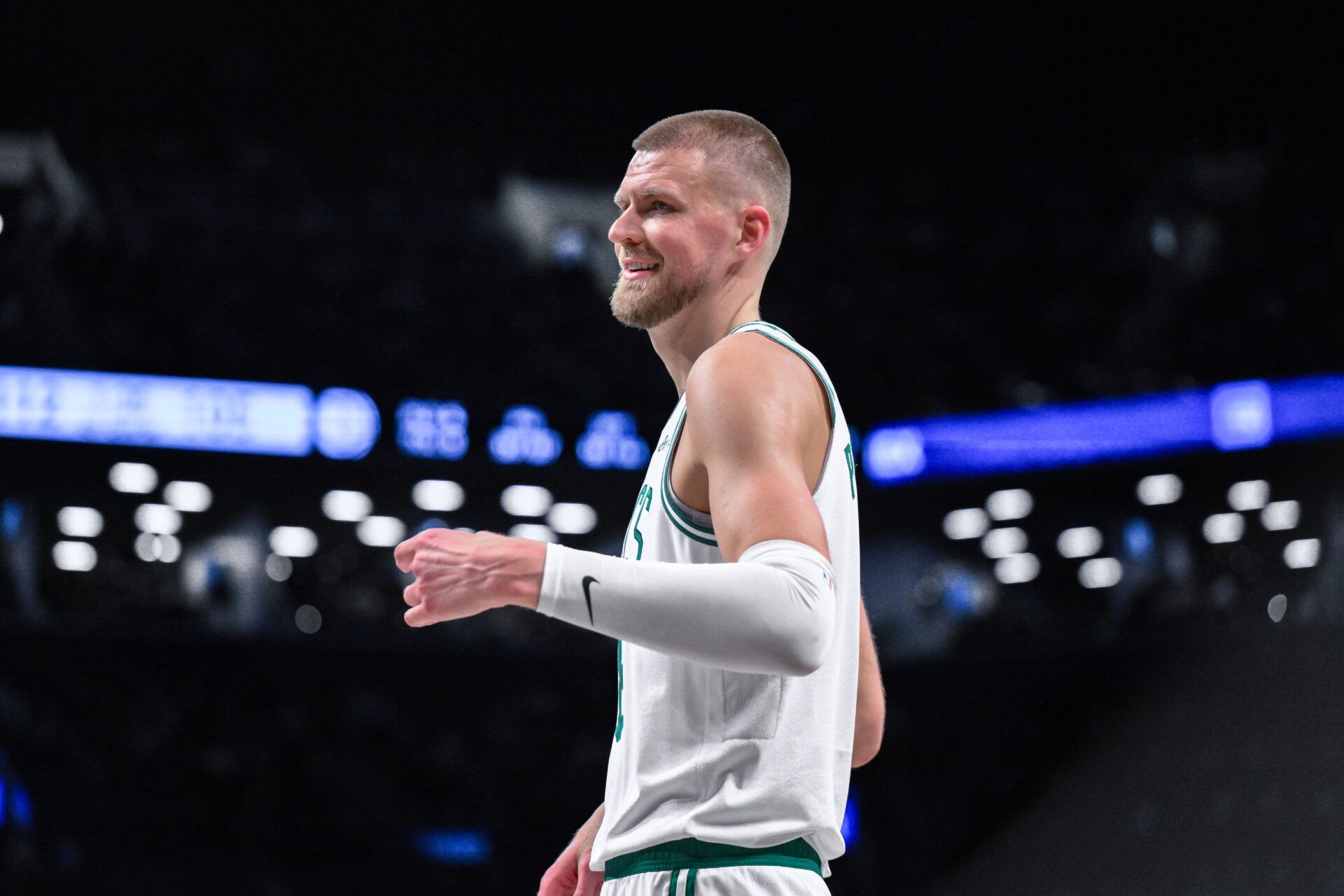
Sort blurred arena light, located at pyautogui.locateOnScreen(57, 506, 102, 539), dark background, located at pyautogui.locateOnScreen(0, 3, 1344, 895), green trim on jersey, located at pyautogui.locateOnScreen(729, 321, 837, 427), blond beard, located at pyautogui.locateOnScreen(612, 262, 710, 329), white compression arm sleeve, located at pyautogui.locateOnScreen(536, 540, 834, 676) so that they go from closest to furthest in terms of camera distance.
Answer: white compression arm sleeve, located at pyautogui.locateOnScreen(536, 540, 834, 676) → green trim on jersey, located at pyautogui.locateOnScreen(729, 321, 837, 427) → blond beard, located at pyautogui.locateOnScreen(612, 262, 710, 329) → dark background, located at pyautogui.locateOnScreen(0, 3, 1344, 895) → blurred arena light, located at pyautogui.locateOnScreen(57, 506, 102, 539)

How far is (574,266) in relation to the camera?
59.0 feet

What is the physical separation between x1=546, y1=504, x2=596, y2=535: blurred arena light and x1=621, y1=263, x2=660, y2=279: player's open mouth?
568 inches

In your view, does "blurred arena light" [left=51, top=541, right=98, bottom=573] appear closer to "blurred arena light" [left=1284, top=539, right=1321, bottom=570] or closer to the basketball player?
"blurred arena light" [left=1284, top=539, right=1321, bottom=570]

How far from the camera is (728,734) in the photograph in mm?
1988

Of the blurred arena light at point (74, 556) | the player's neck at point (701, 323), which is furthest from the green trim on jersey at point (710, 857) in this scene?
the blurred arena light at point (74, 556)

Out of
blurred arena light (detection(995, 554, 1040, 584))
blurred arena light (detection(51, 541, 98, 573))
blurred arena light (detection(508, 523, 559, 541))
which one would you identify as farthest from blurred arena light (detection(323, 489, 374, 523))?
blurred arena light (detection(995, 554, 1040, 584))

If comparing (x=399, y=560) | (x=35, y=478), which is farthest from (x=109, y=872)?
(x=399, y=560)

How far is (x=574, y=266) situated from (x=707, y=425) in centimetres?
1632

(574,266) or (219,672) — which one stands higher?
(574,266)

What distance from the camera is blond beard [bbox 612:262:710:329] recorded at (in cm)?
238

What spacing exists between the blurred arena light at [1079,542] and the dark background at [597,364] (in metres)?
0.15

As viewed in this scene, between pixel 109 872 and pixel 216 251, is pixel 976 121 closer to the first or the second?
pixel 216 251

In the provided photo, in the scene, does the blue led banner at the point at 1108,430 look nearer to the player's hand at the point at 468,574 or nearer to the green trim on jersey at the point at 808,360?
the green trim on jersey at the point at 808,360

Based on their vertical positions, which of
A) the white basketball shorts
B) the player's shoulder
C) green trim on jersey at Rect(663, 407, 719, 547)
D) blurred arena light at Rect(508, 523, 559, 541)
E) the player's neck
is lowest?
the white basketball shorts
